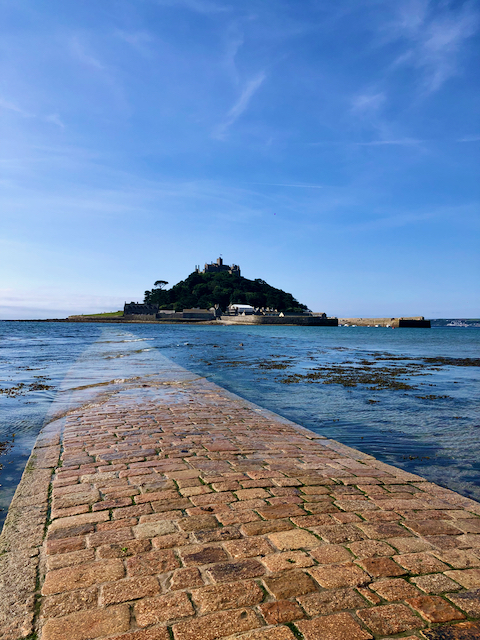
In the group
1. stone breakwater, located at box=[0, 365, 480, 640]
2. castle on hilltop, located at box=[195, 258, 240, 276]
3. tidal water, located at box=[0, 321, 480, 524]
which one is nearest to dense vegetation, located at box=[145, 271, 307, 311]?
castle on hilltop, located at box=[195, 258, 240, 276]

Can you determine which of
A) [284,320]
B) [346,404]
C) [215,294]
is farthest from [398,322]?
[346,404]

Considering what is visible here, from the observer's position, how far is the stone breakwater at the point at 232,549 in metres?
2.36

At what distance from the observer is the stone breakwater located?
2.36m

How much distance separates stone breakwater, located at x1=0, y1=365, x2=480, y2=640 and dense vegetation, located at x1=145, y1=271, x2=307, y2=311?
483ft

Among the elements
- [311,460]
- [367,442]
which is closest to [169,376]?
[367,442]

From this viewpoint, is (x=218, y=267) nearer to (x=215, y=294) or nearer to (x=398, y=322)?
(x=215, y=294)

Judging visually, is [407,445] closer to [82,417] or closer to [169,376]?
[82,417]

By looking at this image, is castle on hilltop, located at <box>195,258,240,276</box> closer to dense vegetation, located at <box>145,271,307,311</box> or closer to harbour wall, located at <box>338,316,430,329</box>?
dense vegetation, located at <box>145,271,307,311</box>

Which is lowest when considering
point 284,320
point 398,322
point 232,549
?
point 232,549

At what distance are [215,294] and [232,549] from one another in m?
151

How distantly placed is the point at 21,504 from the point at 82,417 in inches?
159

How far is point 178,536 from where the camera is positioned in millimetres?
3271

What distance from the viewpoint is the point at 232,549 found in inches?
121

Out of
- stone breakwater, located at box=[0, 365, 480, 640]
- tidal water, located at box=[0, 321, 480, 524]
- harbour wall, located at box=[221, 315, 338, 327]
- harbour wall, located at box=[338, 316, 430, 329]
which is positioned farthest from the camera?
harbour wall, located at box=[221, 315, 338, 327]
